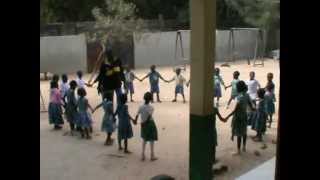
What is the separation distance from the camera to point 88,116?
8586 millimetres

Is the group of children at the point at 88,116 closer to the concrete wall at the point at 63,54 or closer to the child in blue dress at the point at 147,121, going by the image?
the child in blue dress at the point at 147,121

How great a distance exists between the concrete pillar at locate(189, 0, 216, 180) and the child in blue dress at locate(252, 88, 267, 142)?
2436 millimetres

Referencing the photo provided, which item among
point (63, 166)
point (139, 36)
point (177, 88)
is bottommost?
point (63, 166)

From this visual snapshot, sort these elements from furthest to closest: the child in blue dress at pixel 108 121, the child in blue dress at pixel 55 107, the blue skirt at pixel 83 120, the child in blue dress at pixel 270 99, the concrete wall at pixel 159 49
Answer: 1. the concrete wall at pixel 159 49
2. the child in blue dress at pixel 55 107
3. the blue skirt at pixel 83 120
4. the child in blue dress at pixel 270 99
5. the child in blue dress at pixel 108 121

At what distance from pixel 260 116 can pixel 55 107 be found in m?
3.29

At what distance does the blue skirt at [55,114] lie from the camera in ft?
29.2

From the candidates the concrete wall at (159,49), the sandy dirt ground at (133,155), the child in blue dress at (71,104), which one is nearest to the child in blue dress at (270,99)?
the sandy dirt ground at (133,155)

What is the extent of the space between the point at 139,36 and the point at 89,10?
2.14m

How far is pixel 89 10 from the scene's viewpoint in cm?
1925

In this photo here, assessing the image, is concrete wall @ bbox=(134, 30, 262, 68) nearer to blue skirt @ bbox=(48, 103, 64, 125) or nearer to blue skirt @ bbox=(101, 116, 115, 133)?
blue skirt @ bbox=(48, 103, 64, 125)

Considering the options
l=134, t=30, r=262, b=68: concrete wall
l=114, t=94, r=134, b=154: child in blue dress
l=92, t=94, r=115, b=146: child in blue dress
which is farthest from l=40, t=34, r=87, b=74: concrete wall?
l=114, t=94, r=134, b=154: child in blue dress
